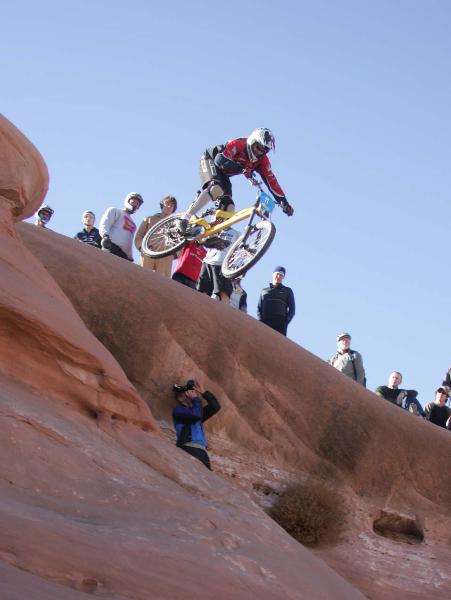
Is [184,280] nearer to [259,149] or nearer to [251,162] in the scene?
[251,162]

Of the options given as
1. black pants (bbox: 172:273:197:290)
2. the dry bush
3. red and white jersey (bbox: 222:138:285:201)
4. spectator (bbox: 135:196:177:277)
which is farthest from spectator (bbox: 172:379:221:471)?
spectator (bbox: 135:196:177:277)

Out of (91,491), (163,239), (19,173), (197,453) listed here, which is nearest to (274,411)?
(197,453)

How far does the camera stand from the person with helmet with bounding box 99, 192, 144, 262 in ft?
45.3

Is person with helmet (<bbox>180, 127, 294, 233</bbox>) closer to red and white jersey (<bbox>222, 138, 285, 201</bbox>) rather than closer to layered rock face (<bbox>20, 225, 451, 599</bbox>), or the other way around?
red and white jersey (<bbox>222, 138, 285, 201</bbox>)

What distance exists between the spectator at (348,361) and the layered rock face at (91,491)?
19.5 feet

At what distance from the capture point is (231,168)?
46.4 feet

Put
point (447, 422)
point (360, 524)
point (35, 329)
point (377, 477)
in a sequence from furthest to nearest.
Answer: point (447, 422)
point (377, 477)
point (360, 524)
point (35, 329)

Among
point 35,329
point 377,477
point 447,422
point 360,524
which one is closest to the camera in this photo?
point 35,329

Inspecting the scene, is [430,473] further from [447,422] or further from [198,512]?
[198,512]

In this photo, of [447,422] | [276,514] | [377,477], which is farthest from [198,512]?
[447,422]

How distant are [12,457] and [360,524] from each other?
19.8 feet

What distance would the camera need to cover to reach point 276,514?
35.1 ft

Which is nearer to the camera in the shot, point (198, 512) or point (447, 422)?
point (198, 512)

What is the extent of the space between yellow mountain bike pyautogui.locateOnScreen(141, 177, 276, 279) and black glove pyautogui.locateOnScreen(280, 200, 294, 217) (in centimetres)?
38
